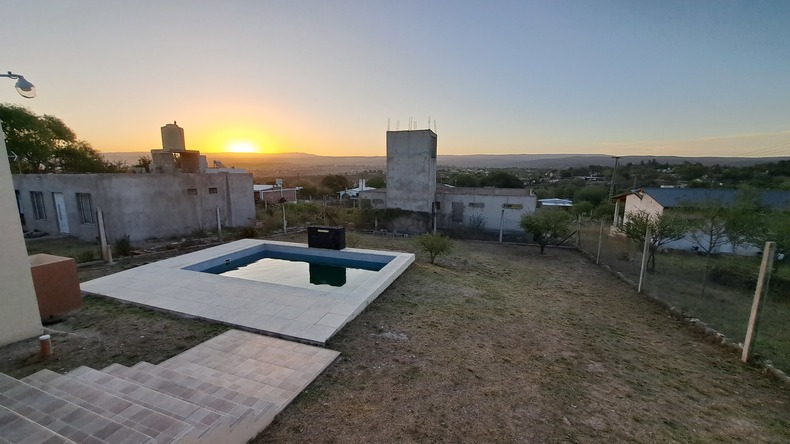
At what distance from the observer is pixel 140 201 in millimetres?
12695

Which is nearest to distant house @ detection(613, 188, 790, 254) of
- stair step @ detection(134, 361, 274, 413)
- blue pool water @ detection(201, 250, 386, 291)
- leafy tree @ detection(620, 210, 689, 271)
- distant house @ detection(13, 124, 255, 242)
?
leafy tree @ detection(620, 210, 689, 271)

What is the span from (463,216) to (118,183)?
15868 mm

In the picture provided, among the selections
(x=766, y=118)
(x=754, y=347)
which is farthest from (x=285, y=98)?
(x=766, y=118)

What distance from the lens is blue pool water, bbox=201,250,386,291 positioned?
8798mm

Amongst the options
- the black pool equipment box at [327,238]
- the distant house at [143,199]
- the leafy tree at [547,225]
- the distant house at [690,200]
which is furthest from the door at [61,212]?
the distant house at [690,200]

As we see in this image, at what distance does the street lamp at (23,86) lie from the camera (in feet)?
14.9

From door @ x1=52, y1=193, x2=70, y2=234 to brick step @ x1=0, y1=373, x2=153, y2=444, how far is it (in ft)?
47.2

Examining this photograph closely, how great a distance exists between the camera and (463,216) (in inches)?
691

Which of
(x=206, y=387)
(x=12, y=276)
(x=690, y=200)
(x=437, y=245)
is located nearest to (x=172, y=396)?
(x=206, y=387)

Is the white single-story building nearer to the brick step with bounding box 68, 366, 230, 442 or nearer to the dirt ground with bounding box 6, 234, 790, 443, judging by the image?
the dirt ground with bounding box 6, 234, 790, 443

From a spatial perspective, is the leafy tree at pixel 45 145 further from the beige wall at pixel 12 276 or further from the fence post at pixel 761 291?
the fence post at pixel 761 291

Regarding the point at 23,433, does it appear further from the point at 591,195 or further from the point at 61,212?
the point at 591,195

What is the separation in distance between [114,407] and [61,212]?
52.5ft

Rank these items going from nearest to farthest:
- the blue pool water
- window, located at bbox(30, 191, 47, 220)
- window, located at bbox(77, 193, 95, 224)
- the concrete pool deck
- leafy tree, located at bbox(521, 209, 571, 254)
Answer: the concrete pool deck
the blue pool water
window, located at bbox(77, 193, 95, 224)
leafy tree, located at bbox(521, 209, 571, 254)
window, located at bbox(30, 191, 47, 220)
